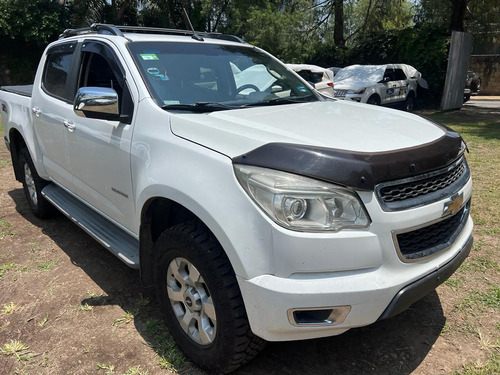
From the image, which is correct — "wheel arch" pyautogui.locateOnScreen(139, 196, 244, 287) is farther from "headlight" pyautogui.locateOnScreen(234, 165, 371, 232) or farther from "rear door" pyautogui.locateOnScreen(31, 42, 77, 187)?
"rear door" pyautogui.locateOnScreen(31, 42, 77, 187)

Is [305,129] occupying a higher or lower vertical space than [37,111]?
higher

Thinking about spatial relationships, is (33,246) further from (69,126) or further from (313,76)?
(313,76)

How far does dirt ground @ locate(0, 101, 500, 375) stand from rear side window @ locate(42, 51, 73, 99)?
1.58 metres

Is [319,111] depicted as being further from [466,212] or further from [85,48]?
[85,48]

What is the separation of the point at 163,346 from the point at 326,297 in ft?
4.11

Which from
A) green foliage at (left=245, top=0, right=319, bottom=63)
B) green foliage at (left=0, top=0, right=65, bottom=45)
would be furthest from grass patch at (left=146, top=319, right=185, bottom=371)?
green foliage at (left=0, top=0, right=65, bottom=45)

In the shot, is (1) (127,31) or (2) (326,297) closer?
(2) (326,297)

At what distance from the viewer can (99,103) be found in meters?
2.69

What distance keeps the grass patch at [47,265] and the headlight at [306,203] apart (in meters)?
2.60

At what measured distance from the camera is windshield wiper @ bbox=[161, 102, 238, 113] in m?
2.67

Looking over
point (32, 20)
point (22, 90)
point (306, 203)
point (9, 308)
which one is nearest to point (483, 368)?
point (306, 203)

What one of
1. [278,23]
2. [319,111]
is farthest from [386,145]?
[278,23]

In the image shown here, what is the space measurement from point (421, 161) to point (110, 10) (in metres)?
22.6

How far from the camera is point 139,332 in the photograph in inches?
111
